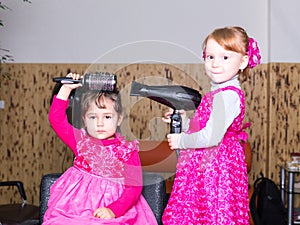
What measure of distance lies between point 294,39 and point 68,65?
1.79 meters

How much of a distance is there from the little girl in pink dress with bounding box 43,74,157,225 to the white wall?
7.77ft

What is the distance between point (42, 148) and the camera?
481cm

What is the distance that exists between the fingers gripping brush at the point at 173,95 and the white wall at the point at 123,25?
97.2 inches

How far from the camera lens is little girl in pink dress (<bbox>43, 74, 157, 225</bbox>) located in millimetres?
2107

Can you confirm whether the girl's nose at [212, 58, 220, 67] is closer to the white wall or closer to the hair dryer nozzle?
the hair dryer nozzle

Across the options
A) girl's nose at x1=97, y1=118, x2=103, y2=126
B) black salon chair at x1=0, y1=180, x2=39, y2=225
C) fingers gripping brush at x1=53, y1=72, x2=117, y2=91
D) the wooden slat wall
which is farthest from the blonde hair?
the wooden slat wall

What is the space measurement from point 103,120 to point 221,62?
1.60ft

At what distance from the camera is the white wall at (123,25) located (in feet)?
14.8

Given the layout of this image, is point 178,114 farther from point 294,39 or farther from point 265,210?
point 294,39

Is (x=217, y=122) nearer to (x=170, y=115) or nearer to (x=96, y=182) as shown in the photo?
(x=170, y=115)

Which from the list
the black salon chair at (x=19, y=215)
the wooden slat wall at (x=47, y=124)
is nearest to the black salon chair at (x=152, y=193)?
the black salon chair at (x=19, y=215)

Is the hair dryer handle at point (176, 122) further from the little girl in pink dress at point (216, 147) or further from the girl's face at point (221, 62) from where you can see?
the girl's face at point (221, 62)

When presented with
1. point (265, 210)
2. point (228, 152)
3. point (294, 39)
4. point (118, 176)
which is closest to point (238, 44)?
point (228, 152)

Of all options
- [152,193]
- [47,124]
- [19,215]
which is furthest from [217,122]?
[47,124]
